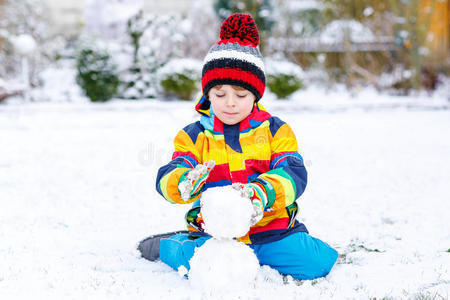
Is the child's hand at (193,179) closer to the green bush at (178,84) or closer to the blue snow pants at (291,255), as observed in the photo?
the blue snow pants at (291,255)

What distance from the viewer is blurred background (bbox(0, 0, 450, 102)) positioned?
10000 millimetres

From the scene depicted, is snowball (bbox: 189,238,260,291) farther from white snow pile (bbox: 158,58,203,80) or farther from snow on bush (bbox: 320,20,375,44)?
snow on bush (bbox: 320,20,375,44)

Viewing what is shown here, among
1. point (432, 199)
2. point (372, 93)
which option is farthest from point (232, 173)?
point (372, 93)

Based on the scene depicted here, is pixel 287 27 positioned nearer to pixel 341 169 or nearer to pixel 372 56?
pixel 372 56

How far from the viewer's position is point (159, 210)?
336 centimetres

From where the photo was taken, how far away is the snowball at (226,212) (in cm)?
177

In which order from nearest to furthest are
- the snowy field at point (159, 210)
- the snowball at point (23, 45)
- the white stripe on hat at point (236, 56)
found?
the snowy field at point (159, 210) → the white stripe on hat at point (236, 56) → the snowball at point (23, 45)

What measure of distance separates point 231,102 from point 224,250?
0.62 metres

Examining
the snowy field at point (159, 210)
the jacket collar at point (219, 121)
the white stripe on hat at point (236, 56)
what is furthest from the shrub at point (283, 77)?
the white stripe on hat at point (236, 56)

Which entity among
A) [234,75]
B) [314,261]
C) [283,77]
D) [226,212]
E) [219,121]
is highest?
[234,75]

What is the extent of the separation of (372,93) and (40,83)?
25.4 ft

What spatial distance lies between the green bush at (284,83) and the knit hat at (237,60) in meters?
7.98

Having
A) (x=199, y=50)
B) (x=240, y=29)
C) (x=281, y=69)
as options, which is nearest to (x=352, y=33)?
(x=281, y=69)

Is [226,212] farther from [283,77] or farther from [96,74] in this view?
[283,77]
